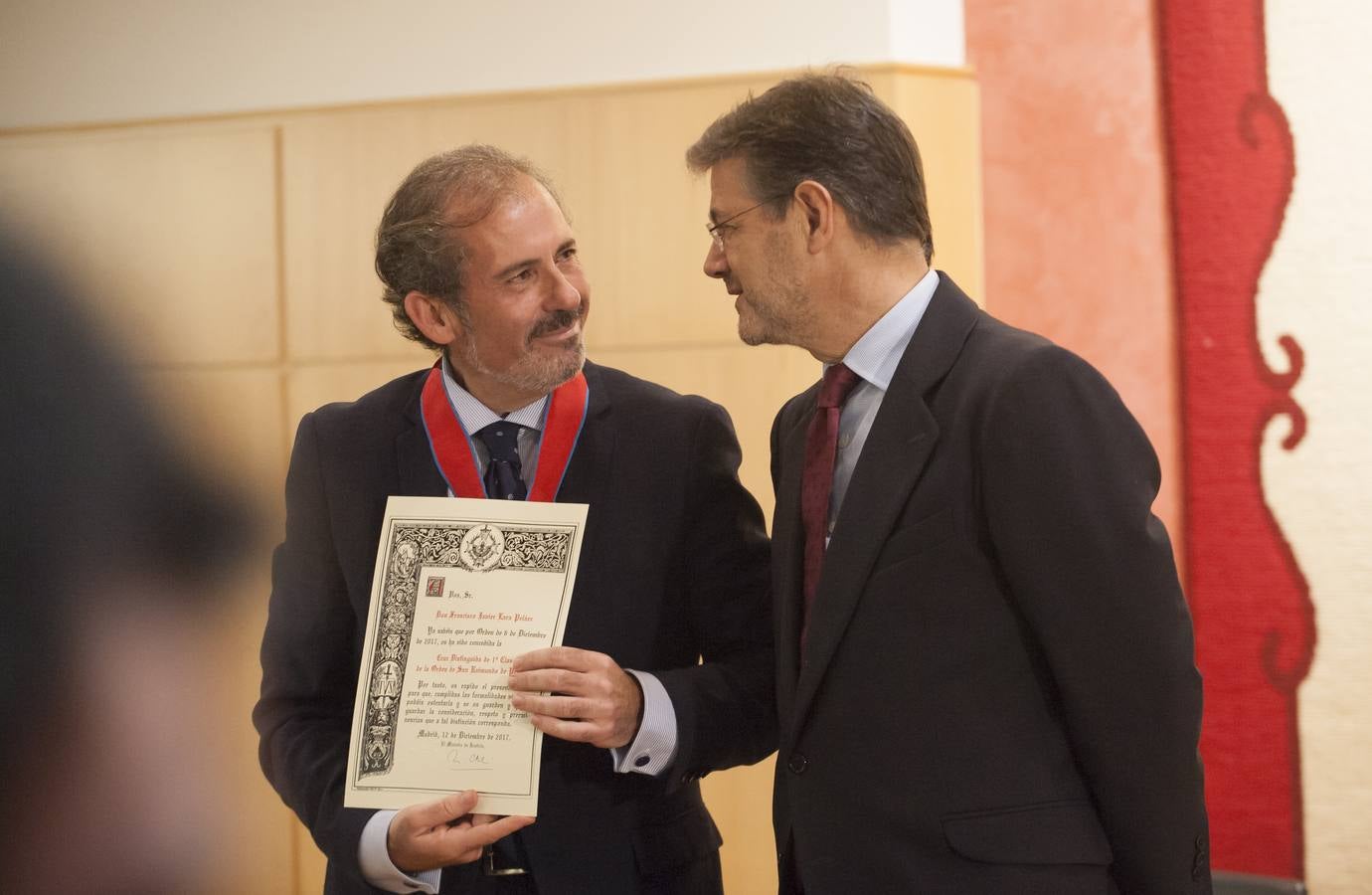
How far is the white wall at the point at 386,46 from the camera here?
2656 millimetres

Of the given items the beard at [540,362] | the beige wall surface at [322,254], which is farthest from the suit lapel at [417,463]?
the beige wall surface at [322,254]

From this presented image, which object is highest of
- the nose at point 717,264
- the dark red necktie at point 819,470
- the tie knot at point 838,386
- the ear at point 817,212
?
the ear at point 817,212

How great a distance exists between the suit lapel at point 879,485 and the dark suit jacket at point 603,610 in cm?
28

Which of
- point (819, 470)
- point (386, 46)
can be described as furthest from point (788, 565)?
point (386, 46)

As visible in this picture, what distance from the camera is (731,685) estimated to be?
165 cm

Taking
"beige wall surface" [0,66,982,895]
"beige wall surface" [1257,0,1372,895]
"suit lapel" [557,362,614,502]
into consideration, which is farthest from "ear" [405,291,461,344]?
"beige wall surface" [1257,0,1372,895]

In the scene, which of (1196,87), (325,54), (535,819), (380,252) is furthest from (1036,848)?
(325,54)

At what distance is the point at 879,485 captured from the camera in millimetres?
1358

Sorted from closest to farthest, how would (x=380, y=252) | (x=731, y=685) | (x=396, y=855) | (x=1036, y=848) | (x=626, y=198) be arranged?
A: 1. (x=1036, y=848)
2. (x=396, y=855)
3. (x=731, y=685)
4. (x=380, y=252)
5. (x=626, y=198)

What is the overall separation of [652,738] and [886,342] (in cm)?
58

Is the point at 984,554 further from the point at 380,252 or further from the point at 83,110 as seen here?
the point at 83,110

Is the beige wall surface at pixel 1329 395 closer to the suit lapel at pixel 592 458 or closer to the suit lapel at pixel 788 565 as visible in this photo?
the suit lapel at pixel 788 565

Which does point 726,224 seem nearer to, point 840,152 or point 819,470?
point 840,152

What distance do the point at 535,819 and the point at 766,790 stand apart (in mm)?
1275
